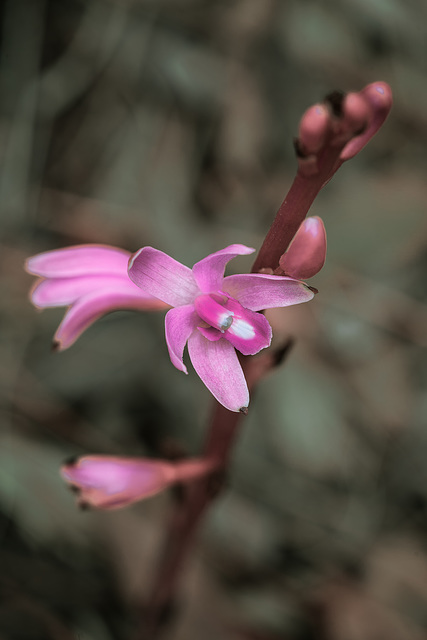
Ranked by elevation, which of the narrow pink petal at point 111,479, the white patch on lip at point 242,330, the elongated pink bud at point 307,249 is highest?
the elongated pink bud at point 307,249

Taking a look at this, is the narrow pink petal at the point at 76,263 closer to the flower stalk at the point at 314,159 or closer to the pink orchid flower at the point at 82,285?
the pink orchid flower at the point at 82,285

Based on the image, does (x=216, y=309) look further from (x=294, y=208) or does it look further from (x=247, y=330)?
(x=294, y=208)

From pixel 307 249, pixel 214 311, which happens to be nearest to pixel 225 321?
pixel 214 311

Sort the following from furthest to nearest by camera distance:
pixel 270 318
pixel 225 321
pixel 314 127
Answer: pixel 270 318, pixel 225 321, pixel 314 127

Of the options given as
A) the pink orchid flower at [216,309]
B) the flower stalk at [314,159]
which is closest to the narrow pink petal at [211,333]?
the pink orchid flower at [216,309]

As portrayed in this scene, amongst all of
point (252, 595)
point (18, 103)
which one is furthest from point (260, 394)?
point (18, 103)

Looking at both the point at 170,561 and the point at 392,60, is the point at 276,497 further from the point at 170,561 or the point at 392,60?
the point at 392,60

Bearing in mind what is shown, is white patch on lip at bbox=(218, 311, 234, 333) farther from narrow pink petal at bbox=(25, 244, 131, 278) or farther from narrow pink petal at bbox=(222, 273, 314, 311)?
narrow pink petal at bbox=(25, 244, 131, 278)
